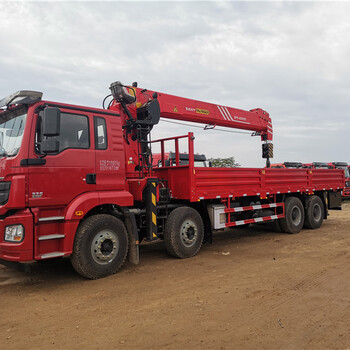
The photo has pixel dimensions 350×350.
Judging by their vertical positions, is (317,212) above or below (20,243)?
below

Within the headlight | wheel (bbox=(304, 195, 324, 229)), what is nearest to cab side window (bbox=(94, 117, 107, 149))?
the headlight

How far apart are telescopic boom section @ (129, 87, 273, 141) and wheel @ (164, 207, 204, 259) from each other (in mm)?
2256

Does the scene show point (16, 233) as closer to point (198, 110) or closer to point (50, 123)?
point (50, 123)

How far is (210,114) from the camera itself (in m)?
7.91

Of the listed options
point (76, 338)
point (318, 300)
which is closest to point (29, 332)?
point (76, 338)

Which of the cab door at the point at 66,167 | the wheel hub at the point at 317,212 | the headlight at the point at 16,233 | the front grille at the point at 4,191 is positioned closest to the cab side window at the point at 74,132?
the cab door at the point at 66,167

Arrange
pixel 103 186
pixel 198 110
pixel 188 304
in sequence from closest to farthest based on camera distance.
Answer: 1. pixel 188 304
2. pixel 103 186
3. pixel 198 110

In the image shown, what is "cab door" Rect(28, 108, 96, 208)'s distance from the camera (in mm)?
4629

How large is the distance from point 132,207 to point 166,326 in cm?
281

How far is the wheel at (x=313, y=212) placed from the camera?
961 centimetres

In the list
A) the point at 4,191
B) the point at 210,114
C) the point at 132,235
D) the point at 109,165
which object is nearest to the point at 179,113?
the point at 210,114

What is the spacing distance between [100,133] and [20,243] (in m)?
2.08

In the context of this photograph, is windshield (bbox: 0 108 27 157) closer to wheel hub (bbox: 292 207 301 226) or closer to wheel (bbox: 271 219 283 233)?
wheel (bbox: 271 219 283 233)

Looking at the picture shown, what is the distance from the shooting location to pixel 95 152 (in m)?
5.21
